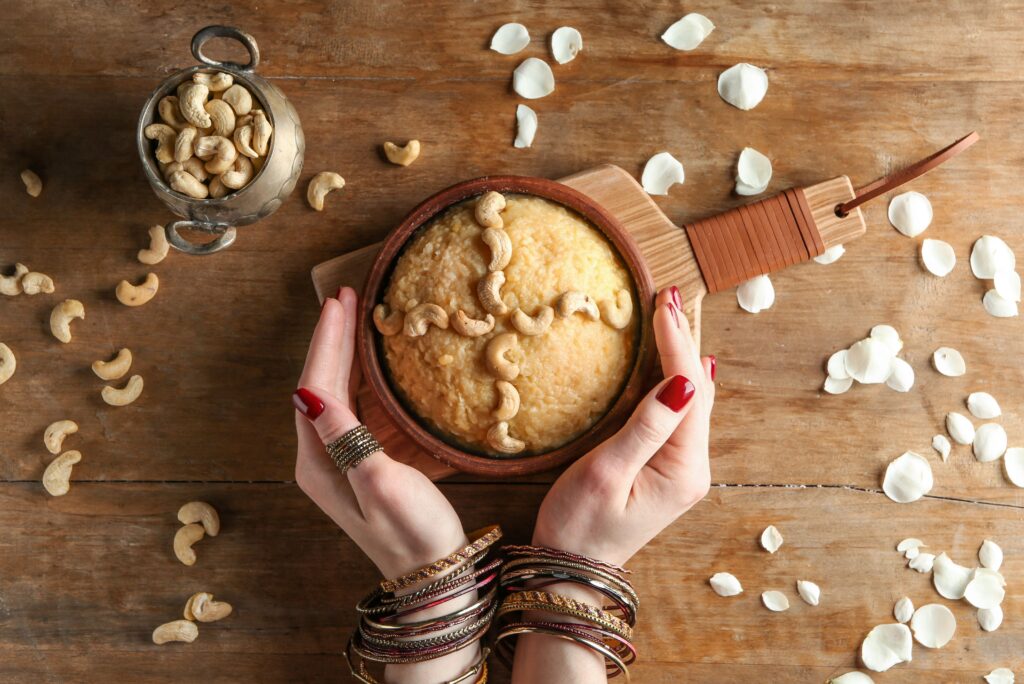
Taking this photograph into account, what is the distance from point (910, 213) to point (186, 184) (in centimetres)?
114

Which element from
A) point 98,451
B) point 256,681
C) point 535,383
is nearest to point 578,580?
point 535,383

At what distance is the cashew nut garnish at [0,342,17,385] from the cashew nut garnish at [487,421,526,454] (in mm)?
844

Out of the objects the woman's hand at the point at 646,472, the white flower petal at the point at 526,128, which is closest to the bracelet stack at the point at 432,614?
the woman's hand at the point at 646,472

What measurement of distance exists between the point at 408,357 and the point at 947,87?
3.33 ft

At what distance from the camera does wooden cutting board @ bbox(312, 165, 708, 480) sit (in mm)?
1274

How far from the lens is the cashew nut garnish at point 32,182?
1.34m

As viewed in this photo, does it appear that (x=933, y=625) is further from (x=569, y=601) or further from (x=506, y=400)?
(x=506, y=400)

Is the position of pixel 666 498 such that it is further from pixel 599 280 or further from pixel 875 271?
pixel 875 271

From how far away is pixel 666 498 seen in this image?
1.17 metres

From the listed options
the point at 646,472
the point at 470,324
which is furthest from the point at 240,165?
the point at 646,472

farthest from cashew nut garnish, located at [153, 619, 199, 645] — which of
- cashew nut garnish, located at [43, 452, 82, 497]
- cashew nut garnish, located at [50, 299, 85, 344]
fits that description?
cashew nut garnish, located at [50, 299, 85, 344]

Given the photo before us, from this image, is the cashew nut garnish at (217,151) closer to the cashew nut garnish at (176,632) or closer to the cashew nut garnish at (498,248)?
the cashew nut garnish at (498,248)

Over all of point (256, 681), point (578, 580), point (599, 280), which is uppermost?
point (599, 280)

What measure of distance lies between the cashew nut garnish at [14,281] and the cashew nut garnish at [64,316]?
0.08m
